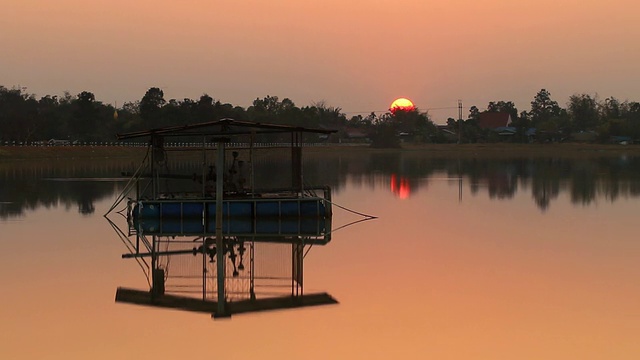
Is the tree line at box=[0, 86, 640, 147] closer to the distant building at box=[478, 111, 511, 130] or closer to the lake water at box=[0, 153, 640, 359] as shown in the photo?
the distant building at box=[478, 111, 511, 130]

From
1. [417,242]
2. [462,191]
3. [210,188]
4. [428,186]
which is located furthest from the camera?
[428,186]

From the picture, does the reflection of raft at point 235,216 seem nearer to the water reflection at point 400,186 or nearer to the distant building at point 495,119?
the water reflection at point 400,186

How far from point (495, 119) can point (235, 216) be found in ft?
520

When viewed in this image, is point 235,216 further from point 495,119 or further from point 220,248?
point 495,119

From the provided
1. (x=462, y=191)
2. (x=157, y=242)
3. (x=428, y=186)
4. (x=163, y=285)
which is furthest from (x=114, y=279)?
(x=428, y=186)

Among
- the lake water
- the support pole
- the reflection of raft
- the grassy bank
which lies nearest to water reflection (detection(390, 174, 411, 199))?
the lake water

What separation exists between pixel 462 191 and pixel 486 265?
A: 27.5 meters

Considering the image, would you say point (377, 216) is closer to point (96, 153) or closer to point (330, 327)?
point (330, 327)

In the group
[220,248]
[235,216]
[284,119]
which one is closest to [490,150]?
[284,119]

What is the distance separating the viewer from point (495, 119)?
18112cm

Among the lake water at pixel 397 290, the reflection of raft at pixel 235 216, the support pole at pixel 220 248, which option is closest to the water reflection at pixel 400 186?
the lake water at pixel 397 290

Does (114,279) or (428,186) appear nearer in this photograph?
(114,279)

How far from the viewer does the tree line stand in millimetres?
106875

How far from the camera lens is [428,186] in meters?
53.3
